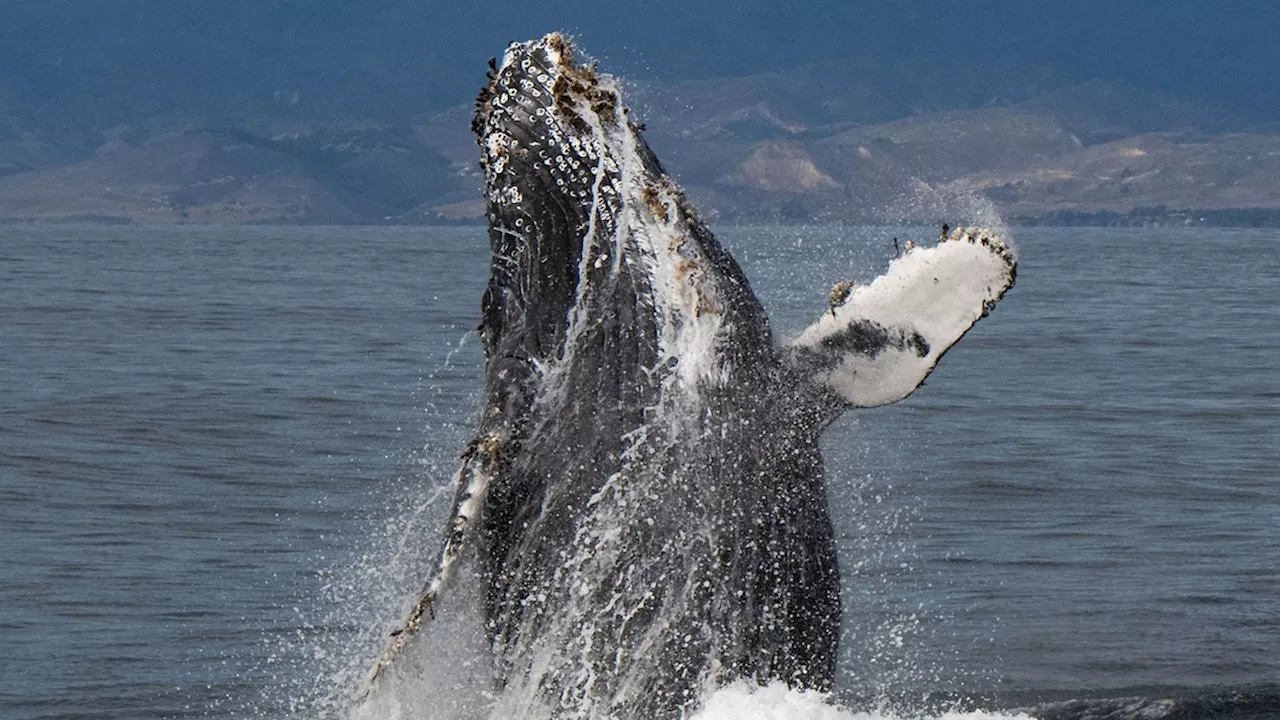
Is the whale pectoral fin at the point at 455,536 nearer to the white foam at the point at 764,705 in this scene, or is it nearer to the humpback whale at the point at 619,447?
the humpback whale at the point at 619,447

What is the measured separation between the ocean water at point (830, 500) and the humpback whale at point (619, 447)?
32 centimetres

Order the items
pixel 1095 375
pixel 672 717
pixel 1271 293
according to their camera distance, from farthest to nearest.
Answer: pixel 1271 293, pixel 1095 375, pixel 672 717

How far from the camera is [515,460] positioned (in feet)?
19.1

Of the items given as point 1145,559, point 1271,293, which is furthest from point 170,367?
point 1271,293

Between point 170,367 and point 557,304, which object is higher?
point 557,304

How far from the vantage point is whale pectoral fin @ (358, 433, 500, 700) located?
5.62 meters

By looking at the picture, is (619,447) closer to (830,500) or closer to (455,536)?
(455,536)

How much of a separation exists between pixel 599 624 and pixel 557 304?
3.34ft

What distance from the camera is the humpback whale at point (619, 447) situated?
5602 mm

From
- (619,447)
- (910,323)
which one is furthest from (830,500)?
(619,447)

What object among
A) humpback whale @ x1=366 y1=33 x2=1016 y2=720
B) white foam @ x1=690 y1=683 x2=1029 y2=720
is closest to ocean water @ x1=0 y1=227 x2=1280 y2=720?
white foam @ x1=690 y1=683 x2=1029 y2=720

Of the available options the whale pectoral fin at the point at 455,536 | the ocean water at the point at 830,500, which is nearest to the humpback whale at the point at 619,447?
the whale pectoral fin at the point at 455,536

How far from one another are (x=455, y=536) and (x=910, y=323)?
1.67 metres

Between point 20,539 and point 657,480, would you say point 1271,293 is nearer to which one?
point 20,539
